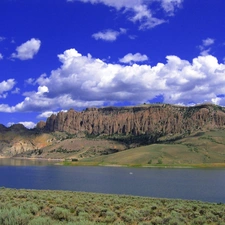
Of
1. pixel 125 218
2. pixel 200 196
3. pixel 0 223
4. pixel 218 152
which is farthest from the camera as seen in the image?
pixel 218 152

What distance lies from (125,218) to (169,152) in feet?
576

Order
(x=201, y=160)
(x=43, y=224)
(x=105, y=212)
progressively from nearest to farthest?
1. (x=43, y=224)
2. (x=105, y=212)
3. (x=201, y=160)

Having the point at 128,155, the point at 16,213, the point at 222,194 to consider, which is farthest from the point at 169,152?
the point at 16,213

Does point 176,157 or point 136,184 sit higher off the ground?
point 176,157

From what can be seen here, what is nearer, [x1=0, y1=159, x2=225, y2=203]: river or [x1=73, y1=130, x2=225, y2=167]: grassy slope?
[x1=0, y1=159, x2=225, y2=203]: river

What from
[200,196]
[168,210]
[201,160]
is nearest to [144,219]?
[168,210]

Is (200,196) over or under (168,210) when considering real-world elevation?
under

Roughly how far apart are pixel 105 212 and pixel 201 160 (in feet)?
523

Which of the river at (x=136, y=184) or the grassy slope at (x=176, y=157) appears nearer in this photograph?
the river at (x=136, y=184)

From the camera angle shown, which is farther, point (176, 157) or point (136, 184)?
point (176, 157)

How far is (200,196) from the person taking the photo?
51031 millimetres

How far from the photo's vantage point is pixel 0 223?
12.4 meters

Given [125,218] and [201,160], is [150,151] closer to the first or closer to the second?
[201,160]

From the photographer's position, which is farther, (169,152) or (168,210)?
(169,152)
